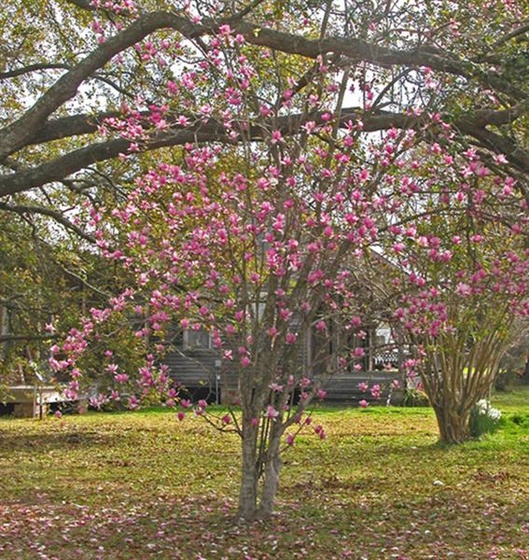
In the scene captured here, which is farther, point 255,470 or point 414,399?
point 414,399

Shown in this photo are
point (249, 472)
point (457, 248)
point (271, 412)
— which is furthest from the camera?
point (457, 248)

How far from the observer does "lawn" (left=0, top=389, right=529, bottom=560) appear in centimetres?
671

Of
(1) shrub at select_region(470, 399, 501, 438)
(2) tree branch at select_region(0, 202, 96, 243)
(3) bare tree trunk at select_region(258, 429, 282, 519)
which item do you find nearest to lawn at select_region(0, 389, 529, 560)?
(3) bare tree trunk at select_region(258, 429, 282, 519)

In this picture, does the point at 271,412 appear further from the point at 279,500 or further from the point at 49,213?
the point at 49,213

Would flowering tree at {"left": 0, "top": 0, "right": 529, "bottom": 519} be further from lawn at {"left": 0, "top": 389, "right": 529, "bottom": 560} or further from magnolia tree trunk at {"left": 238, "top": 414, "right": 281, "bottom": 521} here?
lawn at {"left": 0, "top": 389, "right": 529, "bottom": 560}

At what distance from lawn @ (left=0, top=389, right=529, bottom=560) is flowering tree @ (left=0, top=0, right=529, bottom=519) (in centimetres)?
80

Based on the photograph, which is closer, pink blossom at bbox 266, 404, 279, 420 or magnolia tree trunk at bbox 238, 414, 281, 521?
pink blossom at bbox 266, 404, 279, 420

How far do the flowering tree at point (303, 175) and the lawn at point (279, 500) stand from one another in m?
0.80

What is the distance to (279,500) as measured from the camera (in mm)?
8758

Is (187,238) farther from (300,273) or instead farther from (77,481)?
(77,481)

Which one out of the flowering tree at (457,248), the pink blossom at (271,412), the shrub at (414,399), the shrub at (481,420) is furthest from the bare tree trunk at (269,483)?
the shrub at (414,399)

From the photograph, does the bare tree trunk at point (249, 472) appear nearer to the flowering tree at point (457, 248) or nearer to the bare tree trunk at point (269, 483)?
the bare tree trunk at point (269, 483)

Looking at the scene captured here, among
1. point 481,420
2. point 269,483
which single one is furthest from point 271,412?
point 481,420

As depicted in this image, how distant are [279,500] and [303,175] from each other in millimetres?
3430
